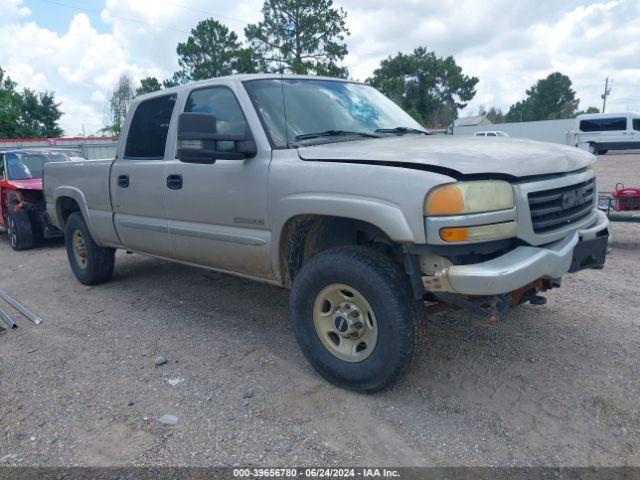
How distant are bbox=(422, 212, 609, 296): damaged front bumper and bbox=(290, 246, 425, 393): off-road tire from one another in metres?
0.20

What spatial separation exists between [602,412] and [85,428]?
9.43ft

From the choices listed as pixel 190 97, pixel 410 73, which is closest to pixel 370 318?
pixel 190 97

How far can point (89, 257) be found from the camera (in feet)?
18.9

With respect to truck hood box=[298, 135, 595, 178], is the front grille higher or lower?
Result: lower

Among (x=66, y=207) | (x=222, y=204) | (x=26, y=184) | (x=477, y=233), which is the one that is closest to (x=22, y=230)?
(x=26, y=184)

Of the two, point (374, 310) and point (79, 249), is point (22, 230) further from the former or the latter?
point (374, 310)

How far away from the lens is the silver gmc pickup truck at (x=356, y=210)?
2748mm

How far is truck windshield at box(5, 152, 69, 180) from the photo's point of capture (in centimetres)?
909

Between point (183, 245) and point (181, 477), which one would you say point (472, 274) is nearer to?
point (181, 477)

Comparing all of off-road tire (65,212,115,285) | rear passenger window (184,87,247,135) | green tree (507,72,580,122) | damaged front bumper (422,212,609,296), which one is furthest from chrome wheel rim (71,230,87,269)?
green tree (507,72,580,122)

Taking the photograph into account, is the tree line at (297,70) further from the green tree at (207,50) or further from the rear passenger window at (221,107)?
the rear passenger window at (221,107)

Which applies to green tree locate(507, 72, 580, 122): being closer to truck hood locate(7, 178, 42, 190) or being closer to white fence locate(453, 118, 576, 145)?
white fence locate(453, 118, 576, 145)

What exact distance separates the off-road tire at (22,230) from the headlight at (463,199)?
775cm

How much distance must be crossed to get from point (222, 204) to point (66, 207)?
10.4 feet
